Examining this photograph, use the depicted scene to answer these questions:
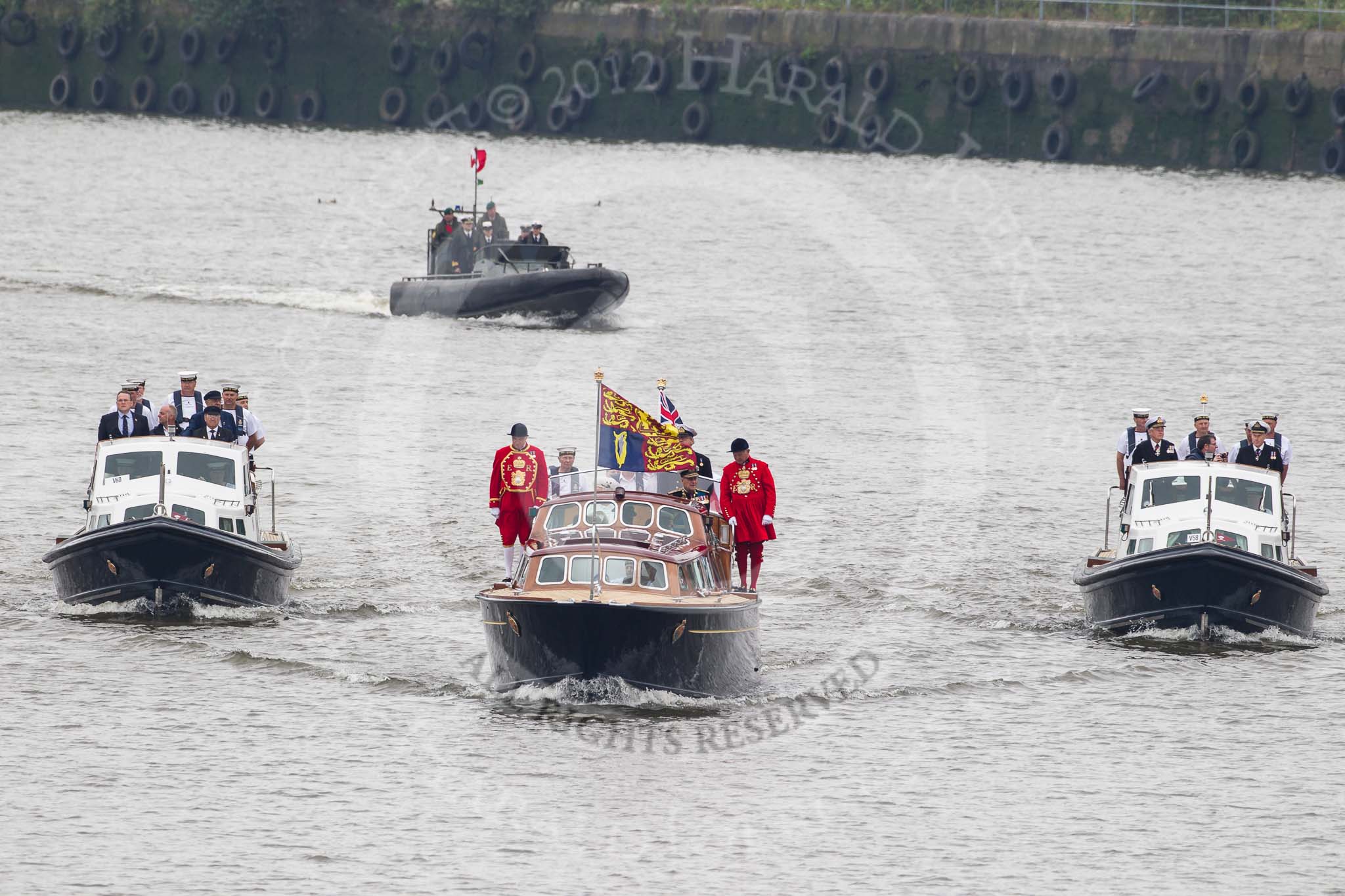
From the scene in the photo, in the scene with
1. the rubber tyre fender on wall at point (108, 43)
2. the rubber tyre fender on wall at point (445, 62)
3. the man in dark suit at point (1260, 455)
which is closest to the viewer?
the man in dark suit at point (1260, 455)

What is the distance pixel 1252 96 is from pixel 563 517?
218 ft

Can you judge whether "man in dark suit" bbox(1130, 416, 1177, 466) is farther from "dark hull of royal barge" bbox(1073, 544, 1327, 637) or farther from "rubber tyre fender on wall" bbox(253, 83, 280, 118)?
"rubber tyre fender on wall" bbox(253, 83, 280, 118)

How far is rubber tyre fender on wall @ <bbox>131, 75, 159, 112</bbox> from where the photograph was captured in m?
107

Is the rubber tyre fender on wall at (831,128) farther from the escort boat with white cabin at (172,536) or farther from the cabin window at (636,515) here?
the cabin window at (636,515)

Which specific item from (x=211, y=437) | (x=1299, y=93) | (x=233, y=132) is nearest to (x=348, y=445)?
(x=211, y=437)

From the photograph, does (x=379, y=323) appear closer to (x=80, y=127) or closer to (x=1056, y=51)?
(x=1056, y=51)

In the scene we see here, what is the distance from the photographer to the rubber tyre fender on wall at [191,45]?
10669cm

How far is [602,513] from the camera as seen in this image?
78.5 feet

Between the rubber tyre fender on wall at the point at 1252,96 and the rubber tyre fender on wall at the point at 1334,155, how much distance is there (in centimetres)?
288

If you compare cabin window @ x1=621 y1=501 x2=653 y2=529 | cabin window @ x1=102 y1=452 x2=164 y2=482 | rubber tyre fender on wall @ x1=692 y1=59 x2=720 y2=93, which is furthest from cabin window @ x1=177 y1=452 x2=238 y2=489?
rubber tyre fender on wall @ x1=692 y1=59 x2=720 y2=93

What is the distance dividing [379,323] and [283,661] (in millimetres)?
29114

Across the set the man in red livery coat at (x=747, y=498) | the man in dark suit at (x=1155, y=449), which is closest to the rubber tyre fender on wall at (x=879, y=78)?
the man in dark suit at (x=1155, y=449)

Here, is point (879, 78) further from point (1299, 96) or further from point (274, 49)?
point (274, 49)

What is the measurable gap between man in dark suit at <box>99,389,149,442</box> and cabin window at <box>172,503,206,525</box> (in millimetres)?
1516
